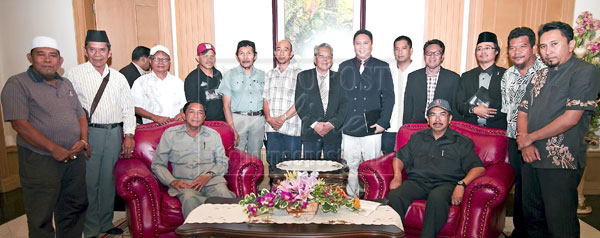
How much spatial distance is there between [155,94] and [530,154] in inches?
132

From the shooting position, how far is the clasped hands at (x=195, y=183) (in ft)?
10.1

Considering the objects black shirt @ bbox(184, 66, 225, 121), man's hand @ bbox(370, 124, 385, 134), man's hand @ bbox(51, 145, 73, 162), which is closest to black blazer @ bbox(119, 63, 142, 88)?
black shirt @ bbox(184, 66, 225, 121)

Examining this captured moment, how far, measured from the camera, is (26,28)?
466cm

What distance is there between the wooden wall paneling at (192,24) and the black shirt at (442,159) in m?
3.16

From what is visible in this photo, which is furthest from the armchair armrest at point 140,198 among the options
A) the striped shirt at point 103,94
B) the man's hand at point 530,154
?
the man's hand at point 530,154

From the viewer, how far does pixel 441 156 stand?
3.11 meters

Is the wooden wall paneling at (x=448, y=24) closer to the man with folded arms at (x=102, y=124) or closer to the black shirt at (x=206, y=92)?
the black shirt at (x=206, y=92)

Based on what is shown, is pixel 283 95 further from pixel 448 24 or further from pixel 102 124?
pixel 448 24

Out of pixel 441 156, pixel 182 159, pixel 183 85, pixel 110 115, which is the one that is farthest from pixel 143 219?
pixel 441 156

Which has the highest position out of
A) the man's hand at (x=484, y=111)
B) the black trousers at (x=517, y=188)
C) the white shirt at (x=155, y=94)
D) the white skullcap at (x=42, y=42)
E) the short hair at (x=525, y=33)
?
the short hair at (x=525, y=33)

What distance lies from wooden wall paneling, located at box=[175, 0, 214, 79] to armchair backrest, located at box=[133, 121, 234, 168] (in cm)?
168

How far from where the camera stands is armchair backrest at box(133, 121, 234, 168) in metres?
3.48

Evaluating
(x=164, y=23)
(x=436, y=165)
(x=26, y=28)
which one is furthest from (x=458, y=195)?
(x=26, y=28)

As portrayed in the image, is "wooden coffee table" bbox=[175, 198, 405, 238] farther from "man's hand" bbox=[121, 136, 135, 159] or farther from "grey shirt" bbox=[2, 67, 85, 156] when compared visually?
"man's hand" bbox=[121, 136, 135, 159]
